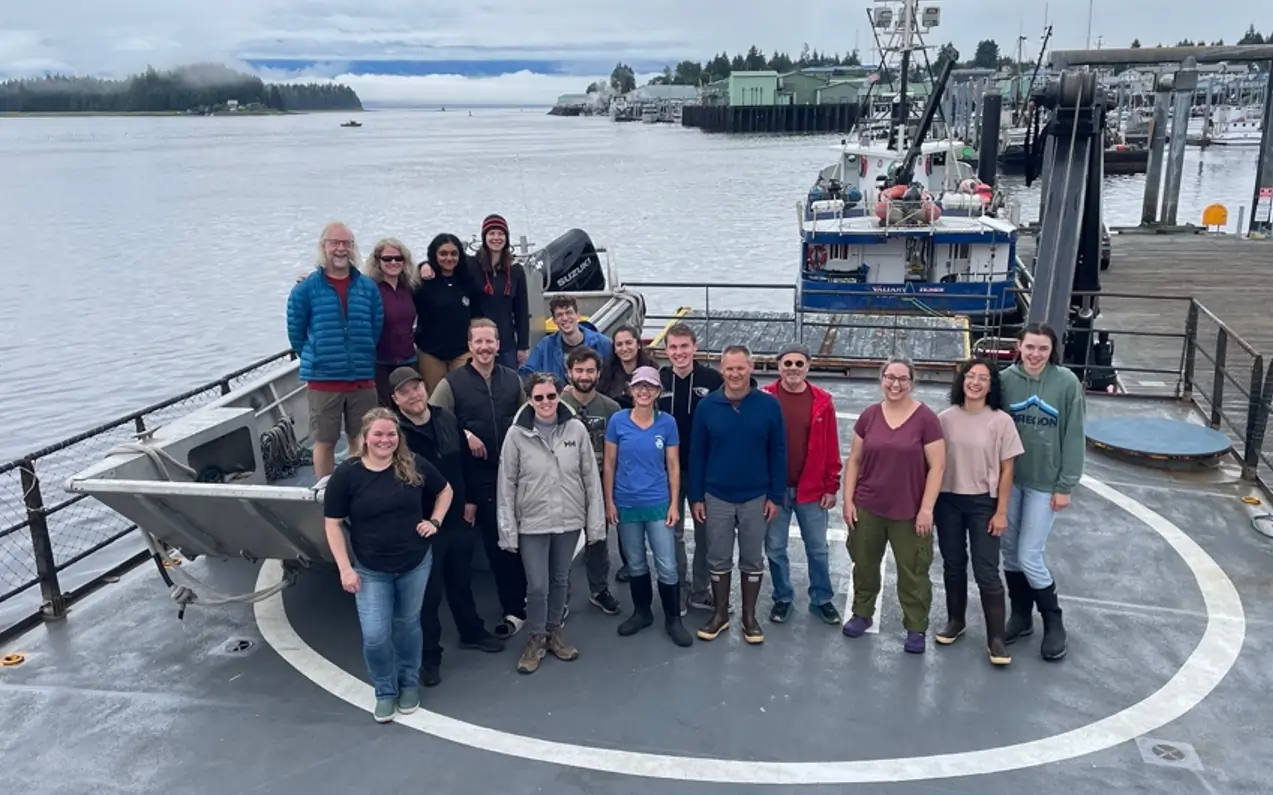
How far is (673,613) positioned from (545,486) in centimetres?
124

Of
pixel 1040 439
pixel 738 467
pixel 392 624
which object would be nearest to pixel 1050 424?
pixel 1040 439

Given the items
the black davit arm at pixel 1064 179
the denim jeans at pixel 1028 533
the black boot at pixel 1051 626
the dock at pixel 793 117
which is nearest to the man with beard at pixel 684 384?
the denim jeans at pixel 1028 533

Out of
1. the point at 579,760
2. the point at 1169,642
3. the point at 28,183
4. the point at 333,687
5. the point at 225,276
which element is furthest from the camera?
the point at 28,183

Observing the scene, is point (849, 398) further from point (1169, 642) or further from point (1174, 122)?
point (1174, 122)

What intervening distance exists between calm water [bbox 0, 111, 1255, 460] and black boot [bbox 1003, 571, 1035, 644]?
53.3ft

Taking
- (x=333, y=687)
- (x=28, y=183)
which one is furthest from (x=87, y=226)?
(x=333, y=687)

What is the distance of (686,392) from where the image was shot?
5449 mm

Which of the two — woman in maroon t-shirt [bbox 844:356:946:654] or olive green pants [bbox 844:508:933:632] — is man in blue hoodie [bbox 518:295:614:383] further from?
olive green pants [bbox 844:508:933:632]

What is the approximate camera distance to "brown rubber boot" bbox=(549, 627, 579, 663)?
5.45m

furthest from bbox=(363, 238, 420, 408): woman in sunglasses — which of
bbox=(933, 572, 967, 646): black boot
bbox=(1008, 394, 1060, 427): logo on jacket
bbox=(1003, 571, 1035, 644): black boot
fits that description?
bbox=(1003, 571, 1035, 644): black boot

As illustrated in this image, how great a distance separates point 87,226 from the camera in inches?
1726

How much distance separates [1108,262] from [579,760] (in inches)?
924

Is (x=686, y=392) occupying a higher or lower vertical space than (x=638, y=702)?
higher

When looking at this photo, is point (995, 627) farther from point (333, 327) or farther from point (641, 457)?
point (333, 327)
